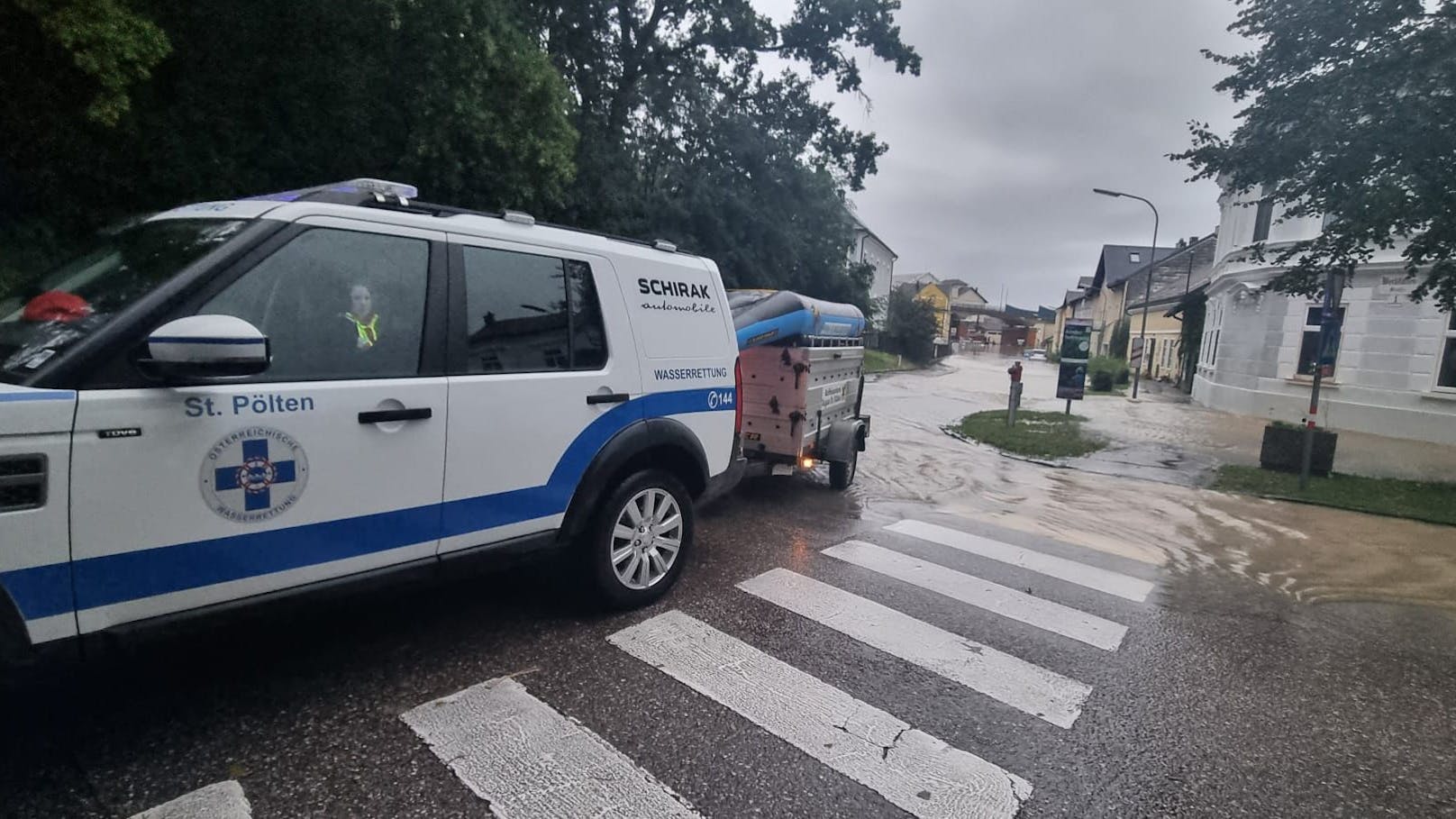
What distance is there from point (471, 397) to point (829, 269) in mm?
26187

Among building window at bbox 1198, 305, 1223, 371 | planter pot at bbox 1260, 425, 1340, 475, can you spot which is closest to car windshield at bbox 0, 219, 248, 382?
planter pot at bbox 1260, 425, 1340, 475

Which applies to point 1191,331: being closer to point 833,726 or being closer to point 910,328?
point 910,328

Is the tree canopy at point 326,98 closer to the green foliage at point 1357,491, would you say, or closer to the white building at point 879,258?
the green foliage at point 1357,491

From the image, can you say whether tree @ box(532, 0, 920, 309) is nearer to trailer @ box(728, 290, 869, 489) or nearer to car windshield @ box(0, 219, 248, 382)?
trailer @ box(728, 290, 869, 489)

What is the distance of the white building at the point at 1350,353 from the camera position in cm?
1589

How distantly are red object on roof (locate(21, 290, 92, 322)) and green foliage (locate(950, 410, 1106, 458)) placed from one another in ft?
39.1

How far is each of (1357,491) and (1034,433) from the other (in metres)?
5.10

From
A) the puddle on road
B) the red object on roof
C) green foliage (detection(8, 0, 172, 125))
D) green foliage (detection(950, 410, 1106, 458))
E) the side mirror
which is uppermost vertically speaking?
green foliage (detection(8, 0, 172, 125))

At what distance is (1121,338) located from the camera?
156 ft

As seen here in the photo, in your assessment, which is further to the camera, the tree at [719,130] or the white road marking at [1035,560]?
the tree at [719,130]

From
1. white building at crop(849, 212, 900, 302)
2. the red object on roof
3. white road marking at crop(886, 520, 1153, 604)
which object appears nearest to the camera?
the red object on roof

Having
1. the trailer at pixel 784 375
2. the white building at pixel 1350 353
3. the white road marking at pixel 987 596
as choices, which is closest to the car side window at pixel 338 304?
the white road marking at pixel 987 596

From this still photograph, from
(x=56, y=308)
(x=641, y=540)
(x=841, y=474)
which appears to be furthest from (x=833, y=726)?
(x=841, y=474)

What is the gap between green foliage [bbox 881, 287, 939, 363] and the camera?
47.0 meters
